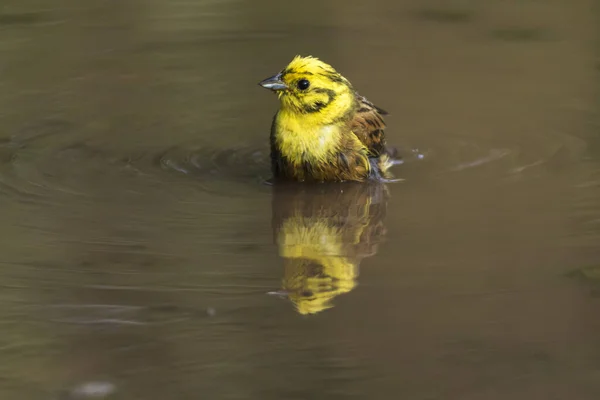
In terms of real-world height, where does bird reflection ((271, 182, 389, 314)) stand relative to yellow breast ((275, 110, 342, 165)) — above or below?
below

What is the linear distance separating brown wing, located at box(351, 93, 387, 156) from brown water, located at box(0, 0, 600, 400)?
0.27 m

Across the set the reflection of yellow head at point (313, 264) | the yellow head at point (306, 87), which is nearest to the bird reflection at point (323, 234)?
the reflection of yellow head at point (313, 264)

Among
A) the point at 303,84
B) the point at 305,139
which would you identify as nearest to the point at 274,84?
the point at 303,84

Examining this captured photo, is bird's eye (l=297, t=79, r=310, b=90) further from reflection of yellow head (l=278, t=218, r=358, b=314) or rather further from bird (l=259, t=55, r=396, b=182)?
reflection of yellow head (l=278, t=218, r=358, b=314)

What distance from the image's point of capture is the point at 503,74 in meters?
9.06

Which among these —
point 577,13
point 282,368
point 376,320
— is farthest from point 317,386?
point 577,13

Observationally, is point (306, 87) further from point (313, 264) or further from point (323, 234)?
point (313, 264)

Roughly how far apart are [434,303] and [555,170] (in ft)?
7.53

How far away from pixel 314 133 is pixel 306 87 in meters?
0.28

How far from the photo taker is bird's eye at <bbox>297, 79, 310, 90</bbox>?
7203 millimetres

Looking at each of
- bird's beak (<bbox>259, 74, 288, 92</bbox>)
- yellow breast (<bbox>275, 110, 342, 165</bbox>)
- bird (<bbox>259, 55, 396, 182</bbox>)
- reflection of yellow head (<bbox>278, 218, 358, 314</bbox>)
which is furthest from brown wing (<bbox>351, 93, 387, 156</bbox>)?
reflection of yellow head (<bbox>278, 218, 358, 314</bbox>)

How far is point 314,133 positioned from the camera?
7.19 m

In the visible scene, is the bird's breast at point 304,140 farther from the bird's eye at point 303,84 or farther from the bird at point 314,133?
the bird's eye at point 303,84

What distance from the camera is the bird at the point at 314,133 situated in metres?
7.15
